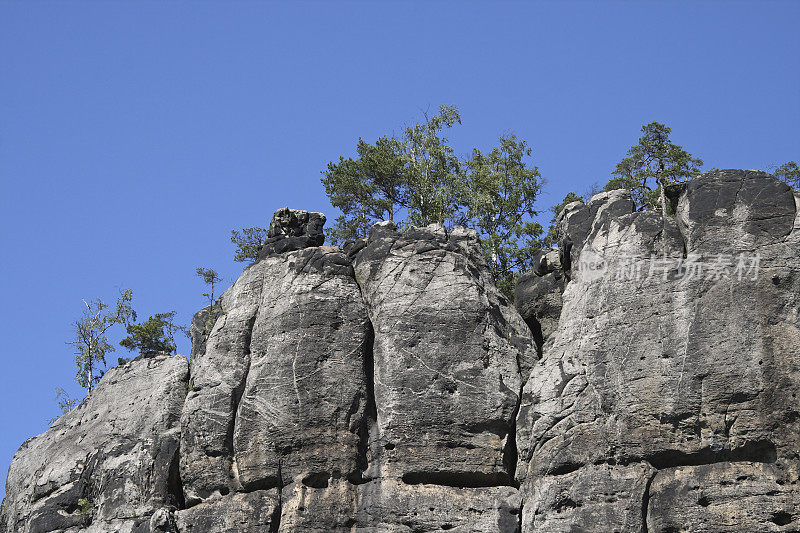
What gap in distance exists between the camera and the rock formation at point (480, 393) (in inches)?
884

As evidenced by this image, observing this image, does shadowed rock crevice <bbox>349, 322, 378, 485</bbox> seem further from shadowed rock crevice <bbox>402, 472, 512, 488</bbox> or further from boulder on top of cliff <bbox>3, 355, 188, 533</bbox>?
boulder on top of cliff <bbox>3, 355, 188, 533</bbox>

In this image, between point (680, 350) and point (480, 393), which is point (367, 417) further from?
point (680, 350)

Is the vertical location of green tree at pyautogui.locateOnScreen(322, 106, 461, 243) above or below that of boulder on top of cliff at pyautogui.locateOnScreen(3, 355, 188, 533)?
above

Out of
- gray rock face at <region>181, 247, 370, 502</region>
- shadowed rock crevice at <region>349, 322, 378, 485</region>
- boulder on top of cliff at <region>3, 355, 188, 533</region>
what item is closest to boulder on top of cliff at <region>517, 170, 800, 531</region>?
shadowed rock crevice at <region>349, 322, 378, 485</region>

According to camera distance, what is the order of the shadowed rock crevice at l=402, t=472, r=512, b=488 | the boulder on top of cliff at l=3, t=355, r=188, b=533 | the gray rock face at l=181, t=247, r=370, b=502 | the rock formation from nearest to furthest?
the rock formation < the shadowed rock crevice at l=402, t=472, r=512, b=488 < the gray rock face at l=181, t=247, r=370, b=502 < the boulder on top of cliff at l=3, t=355, r=188, b=533

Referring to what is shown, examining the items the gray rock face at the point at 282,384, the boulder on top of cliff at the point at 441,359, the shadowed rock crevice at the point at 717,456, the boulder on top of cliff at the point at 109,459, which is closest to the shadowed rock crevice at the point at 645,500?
the shadowed rock crevice at the point at 717,456

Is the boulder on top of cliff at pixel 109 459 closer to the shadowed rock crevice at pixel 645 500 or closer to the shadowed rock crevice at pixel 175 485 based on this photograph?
the shadowed rock crevice at pixel 175 485

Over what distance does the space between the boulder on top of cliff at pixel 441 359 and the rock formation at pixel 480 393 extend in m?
0.05

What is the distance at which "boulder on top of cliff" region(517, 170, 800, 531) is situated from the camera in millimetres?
22234

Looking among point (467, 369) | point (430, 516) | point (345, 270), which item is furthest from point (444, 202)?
point (430, 516)

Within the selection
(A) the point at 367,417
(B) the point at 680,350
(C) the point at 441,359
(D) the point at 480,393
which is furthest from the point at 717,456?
(A) the point at 367,417

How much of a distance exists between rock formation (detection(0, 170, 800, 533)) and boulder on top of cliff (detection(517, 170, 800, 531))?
1.7 inches

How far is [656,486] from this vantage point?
22375 millimetres

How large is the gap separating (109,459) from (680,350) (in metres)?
14.7
